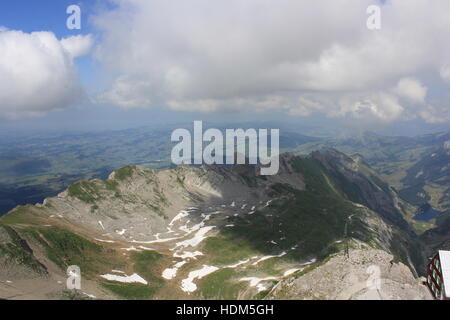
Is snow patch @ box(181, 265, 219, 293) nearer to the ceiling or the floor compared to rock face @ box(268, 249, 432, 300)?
nearer to the floor

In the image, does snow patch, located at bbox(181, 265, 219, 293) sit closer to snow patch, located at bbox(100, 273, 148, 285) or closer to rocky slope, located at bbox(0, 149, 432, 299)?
rocky slope, located at bbox(0, 149, 432, 299)

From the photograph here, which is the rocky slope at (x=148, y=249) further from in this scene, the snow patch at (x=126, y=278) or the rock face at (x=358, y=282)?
the rock face at (x=358, y=282)

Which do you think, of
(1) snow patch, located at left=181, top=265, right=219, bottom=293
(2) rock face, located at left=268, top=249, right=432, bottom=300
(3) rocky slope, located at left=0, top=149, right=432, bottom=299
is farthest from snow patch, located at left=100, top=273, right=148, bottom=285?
(2) rock face, located at left=268, top=249, right=432, bottom=300

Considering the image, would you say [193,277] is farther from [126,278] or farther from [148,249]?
[148,249]

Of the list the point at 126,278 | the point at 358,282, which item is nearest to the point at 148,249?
the point at 126,278

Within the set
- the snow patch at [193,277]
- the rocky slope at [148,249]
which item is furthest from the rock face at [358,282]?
the snow patch at [193,277]

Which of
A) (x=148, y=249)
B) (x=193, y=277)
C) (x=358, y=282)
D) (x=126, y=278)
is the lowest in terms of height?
(x=193, y=277)

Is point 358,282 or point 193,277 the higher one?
point 358,282

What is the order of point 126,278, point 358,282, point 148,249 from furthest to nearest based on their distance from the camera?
point 148,249, point 126,278, point 358,282
